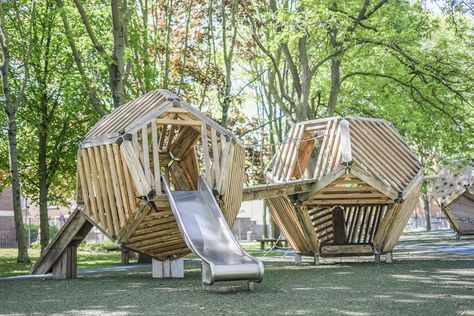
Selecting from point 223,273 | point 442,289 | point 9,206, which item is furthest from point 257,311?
point 9,206

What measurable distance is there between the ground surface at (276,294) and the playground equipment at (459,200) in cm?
1587

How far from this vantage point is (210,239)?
11.4m

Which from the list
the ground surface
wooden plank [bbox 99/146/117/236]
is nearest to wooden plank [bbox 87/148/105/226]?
wooden plank [bbox 99/146/117/236]

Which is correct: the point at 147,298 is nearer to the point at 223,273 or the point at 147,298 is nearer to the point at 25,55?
the point at 223,273

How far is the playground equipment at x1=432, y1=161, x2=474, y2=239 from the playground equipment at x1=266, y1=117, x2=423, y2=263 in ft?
43.3

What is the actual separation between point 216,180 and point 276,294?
3.54 metres

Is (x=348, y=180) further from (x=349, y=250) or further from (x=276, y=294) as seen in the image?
(x=276, y=294)

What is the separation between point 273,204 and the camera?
687 inches

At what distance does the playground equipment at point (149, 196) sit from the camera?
12.0 meters

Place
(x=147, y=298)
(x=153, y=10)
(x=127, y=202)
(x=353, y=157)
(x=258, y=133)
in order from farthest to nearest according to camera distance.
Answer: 1. (x=258, y=133)
2. (x=153, y=10)
3. (x=353, y=157)
4. (x=127, y=202)
5. (x=147, y=298)

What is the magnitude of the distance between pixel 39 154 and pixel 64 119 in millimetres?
1532

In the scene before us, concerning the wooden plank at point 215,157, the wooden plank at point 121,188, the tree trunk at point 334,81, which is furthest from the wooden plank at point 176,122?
the tree trunk at point 334,81

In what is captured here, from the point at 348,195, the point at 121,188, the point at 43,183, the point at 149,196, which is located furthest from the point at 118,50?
the point at 43,183

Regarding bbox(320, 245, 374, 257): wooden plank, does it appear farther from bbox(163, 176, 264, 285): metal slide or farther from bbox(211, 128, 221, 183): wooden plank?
bbox(163, 176, 264, 285): metal slide
